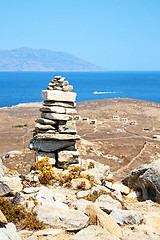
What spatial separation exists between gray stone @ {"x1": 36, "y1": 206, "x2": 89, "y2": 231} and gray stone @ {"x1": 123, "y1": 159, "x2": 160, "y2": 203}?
5.49 meters

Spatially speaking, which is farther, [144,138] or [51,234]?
[144,138]

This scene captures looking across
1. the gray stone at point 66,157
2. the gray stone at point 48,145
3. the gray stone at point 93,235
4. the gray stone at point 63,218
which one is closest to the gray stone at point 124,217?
the gray stone at point 63,218

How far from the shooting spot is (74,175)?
43.7 feet

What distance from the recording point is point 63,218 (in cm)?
779

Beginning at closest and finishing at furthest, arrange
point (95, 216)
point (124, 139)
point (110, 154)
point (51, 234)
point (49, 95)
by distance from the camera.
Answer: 1. point (51, 234)
2. point (95, 216)
3. point (49, 95)
4. point (110, 154)
5. point (124, 139)

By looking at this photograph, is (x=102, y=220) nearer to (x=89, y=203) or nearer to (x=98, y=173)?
(x=89, y=203)

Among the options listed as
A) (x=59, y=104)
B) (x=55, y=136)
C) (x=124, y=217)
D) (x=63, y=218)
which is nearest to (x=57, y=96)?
(x=59, y=104)

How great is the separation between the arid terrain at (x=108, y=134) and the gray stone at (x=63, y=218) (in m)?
6.69

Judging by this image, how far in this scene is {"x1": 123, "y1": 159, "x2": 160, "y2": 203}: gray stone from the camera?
1243cm

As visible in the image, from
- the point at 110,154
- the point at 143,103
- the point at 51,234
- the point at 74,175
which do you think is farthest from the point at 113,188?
the point at 143,103

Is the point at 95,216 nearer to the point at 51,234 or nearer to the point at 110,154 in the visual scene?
the point at 51,234

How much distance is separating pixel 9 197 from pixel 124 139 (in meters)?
32.6

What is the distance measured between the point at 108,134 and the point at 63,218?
36292 millimetres

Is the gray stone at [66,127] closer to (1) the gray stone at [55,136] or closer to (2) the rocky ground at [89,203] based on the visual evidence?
(1) the gray stone at [55,136]
